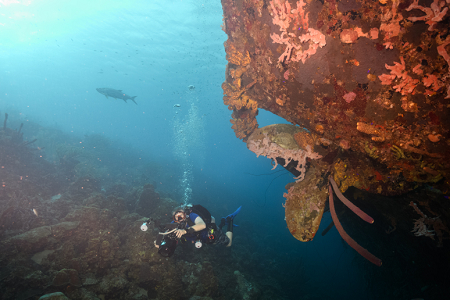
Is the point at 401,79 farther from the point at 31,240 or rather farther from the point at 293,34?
the point at 31,240

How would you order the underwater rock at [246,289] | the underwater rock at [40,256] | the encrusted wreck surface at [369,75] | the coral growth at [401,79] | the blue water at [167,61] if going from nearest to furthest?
the encrusted wreck surface at [369,75] < the coral growth at [401,79] < the underwater rock at [40,256] < the underwater rock at [246,289] < the blue water at [167,61]

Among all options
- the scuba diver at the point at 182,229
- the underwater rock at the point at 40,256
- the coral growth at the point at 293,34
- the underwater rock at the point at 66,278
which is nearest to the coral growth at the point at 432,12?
the coral growth at the point at 293,34

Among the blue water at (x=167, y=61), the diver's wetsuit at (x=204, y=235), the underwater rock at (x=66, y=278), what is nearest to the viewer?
the underwater rock at (x=66, y=278)

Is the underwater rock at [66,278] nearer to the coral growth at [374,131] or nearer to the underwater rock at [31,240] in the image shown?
the underwater rock at [31,240]

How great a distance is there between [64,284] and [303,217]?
5596 mm

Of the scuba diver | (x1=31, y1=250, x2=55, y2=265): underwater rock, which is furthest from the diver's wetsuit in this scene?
(x1=31, y1=250, x2=55, y2=265): underwater rock

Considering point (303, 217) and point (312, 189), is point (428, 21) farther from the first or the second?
point (303, 217)

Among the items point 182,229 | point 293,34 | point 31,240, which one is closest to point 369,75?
point 293,34

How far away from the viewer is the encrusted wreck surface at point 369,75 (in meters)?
1.58

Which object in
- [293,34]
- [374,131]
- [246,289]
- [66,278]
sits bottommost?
[246,289]

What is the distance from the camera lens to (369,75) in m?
1.94

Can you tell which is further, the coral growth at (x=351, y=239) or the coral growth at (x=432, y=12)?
the coral growth at (x=351, y=239)

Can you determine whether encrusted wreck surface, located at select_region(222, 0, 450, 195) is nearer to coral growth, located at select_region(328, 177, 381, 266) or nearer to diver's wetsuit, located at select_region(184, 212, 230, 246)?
coral growth, located at select_region(328, 177, 381, 266)

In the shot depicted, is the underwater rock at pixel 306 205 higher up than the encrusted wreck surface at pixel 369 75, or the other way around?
the encrusted wreck surface at pixel 369 75
